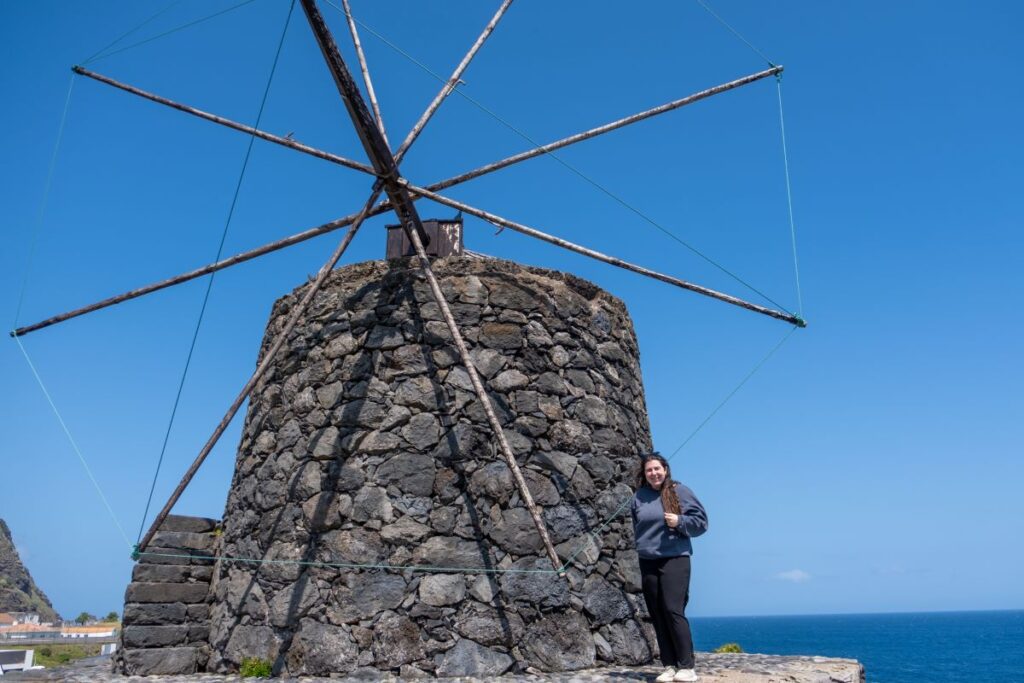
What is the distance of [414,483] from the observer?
6629mm

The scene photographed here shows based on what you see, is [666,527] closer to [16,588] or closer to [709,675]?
[709,675]

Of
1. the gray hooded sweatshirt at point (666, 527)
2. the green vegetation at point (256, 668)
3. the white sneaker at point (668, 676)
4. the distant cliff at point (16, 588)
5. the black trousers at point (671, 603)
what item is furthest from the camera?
the distant cliff at point (16, 588)

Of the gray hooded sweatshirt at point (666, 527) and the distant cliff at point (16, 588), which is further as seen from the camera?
the distant cliff at point (16, 588)

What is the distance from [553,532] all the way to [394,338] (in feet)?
7.45

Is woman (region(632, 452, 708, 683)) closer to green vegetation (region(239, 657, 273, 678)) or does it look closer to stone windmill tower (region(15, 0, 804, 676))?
stone windmill tower (region(15, 0, 804, 676))

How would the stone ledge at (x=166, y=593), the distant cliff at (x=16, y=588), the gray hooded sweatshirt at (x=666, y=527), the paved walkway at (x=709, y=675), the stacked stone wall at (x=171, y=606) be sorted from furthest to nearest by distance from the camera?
the distant cliff at (x=16, y=588)
the stone ledge at (x=166, y=593)
the stacked stone wall at (x=171, y=606)
the paved walkway at (x=709, y=675)
the gray hooded sweatshirt at (x=666, y=527)

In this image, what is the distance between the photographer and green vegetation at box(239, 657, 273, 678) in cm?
631

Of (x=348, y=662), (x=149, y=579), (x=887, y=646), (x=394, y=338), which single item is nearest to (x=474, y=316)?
(x=394, y=338)

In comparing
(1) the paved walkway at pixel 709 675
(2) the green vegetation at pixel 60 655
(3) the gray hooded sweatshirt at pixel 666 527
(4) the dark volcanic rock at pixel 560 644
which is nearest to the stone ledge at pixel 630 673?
(1) the paved walkway at pixel 709 675

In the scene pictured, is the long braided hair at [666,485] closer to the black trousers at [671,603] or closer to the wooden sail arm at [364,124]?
the black trousers at [671,603]

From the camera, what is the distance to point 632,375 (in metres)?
8.44

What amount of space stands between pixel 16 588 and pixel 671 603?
55432 mm

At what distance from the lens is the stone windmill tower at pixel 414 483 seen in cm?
625

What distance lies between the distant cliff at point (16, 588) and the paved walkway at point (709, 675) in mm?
44463
